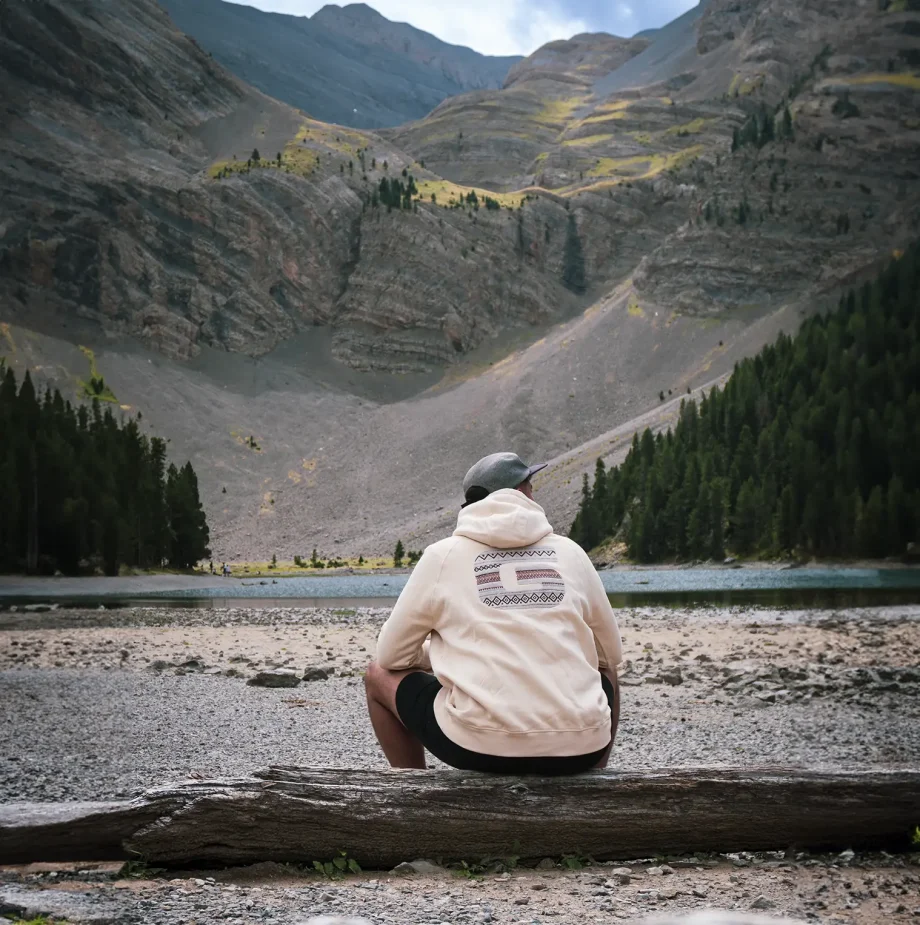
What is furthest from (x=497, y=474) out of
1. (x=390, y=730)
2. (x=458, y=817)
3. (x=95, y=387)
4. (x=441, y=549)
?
(x=95, y=387)

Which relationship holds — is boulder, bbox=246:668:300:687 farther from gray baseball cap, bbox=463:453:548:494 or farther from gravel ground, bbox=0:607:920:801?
gray baseball cap, bbox=463:453:548:494

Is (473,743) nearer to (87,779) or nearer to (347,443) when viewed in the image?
(87,779)

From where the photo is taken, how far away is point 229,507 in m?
157

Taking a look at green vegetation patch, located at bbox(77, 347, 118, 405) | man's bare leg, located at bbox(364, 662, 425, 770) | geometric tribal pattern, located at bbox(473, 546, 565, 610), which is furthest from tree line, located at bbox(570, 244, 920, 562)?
→ geometric tribal pattern, located at bbox(473, 546, 565, 610)

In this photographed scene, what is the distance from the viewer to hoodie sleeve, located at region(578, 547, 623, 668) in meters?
6.28

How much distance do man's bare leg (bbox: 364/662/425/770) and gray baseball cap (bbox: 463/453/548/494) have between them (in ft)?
4.85

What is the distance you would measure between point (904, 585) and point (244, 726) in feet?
189

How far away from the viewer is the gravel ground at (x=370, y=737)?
18.4 ft

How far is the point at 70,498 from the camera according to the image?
76.6 metres

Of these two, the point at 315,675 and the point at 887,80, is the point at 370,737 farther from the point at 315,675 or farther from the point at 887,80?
the point at 887,80

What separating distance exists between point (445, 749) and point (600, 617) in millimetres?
1326

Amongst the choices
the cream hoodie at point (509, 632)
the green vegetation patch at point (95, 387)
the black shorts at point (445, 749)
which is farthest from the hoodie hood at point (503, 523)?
the green vegetation patch at point (95, 387)

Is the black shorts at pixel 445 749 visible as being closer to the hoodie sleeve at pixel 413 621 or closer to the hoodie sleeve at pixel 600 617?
the hoodie sleeve at pixel 413 621

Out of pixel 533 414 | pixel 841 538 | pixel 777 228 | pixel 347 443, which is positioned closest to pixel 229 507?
pixel 347 443
